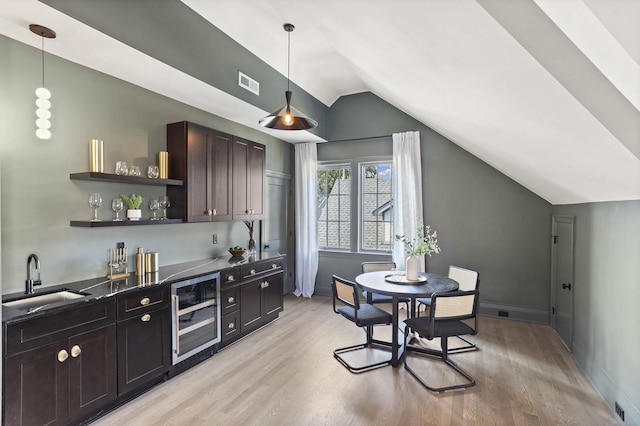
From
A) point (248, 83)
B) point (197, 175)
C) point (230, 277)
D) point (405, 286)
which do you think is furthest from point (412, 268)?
point (248, 83)

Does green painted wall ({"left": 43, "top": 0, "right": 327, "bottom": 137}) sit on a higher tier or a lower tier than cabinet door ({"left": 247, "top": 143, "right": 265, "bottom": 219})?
higher

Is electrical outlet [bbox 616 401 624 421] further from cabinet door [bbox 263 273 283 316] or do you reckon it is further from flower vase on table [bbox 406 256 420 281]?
cabinet door [bbox 263 273 283 316]

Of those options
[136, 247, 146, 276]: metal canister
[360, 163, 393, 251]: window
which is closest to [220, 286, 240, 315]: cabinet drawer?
[136, 247, 146, 276]: metal canister

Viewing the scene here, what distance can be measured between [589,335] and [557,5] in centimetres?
307

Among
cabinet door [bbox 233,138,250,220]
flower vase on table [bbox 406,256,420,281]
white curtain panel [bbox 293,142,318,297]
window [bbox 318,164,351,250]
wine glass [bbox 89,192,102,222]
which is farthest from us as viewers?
window [bbox 318,164,351,250]

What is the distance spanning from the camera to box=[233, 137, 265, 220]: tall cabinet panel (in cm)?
416

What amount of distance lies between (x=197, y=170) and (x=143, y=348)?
69.7 inches

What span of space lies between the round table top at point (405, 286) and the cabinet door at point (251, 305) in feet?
4.27

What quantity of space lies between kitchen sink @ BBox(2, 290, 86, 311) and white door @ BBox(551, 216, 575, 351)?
15.2 feet

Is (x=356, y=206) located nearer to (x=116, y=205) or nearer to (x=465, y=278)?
(x=465, y=278)

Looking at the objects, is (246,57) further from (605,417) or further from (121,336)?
(605,417)

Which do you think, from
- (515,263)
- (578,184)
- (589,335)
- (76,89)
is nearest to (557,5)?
(578,184)

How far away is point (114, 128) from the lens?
3078 millimetres

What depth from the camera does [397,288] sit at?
324 centimetres
